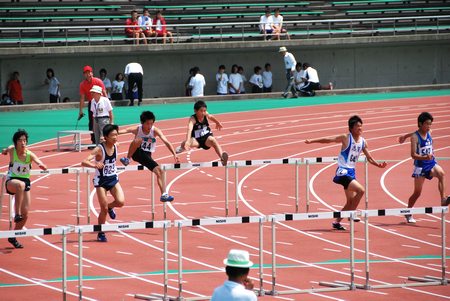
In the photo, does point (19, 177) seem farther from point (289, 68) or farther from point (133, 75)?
point (289, 68)

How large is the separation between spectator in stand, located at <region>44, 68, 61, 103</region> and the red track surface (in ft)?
23.4

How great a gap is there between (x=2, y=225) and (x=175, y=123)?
13518mm

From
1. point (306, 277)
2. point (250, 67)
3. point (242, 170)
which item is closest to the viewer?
point (306, 277)

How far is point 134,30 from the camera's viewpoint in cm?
3491

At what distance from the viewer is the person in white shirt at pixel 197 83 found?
1385 inches

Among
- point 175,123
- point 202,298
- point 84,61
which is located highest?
point 84,61

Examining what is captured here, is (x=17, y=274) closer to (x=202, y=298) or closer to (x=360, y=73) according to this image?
(x=202, y=298)

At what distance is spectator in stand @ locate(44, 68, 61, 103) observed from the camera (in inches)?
1342

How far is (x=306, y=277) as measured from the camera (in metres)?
13.0

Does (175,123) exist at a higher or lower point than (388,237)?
higher

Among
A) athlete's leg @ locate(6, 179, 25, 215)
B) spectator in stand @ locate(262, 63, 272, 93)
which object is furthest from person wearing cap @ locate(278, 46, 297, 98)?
athlete's leg @ locate(6, 179, 25, 215)

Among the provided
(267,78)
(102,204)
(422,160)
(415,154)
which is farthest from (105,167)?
(267,78)

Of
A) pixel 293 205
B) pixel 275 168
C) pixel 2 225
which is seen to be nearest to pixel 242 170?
pixel 275 168

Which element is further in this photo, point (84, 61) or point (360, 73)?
point (360, 73)
